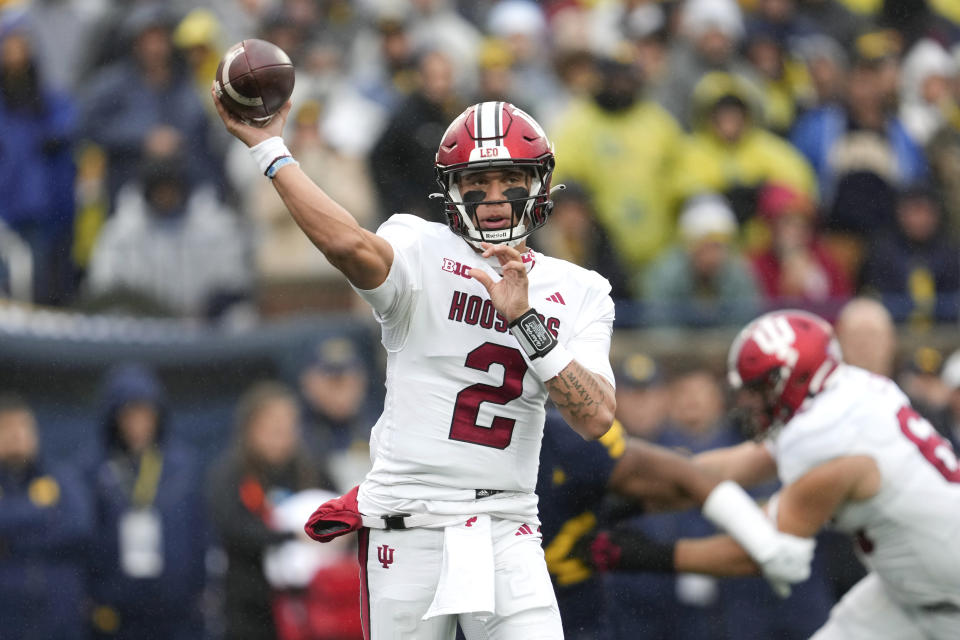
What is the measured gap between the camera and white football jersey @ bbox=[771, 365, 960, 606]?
19.2 feet

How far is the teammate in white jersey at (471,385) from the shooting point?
454 centimetres

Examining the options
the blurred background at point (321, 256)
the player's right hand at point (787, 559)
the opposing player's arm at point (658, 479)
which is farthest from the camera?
the blurred background at point (321, 256)

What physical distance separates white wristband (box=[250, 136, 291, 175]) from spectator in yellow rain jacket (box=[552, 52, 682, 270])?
5.45m

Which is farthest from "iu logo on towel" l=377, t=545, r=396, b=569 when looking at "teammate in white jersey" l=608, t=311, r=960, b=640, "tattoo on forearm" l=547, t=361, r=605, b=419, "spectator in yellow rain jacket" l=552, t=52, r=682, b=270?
"spectator in yellow rain jacket" l=552, t=52, r=682, b=270

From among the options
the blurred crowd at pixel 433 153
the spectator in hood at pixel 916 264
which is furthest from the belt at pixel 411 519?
the spectator in hood at pixel 916 264

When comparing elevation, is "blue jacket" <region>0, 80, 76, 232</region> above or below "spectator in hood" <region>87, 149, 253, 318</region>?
above

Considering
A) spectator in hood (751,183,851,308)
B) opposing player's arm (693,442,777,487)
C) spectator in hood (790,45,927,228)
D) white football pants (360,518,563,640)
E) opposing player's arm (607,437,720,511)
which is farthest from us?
spectator in hood (790,45,927,228)

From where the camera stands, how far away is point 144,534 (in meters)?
8.35

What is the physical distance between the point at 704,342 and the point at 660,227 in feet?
2.79

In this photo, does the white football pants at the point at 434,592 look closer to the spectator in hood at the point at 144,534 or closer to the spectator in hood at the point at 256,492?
the spectator in hood at the point at 256,492

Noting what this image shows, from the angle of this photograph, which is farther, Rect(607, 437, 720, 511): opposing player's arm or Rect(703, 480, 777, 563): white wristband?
Rect(607, 437, 720, 511): opposing player's arm

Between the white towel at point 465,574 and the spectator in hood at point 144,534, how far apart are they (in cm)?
399

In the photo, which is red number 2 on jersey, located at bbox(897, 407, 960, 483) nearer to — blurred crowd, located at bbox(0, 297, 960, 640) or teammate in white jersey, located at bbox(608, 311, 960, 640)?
teammate in white jersey, located at bbox(608, 311, 960, 640)

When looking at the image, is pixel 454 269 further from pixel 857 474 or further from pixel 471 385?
pixel 857 474
